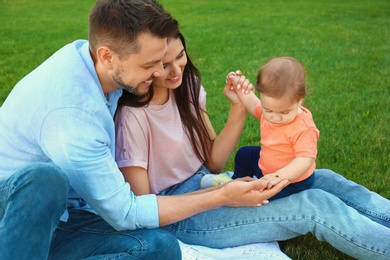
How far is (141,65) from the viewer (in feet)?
8.57

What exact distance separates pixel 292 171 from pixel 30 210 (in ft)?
4.62

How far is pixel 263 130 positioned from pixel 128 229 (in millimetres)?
1058

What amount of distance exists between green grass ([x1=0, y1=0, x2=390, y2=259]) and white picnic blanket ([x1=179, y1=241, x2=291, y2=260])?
25 cm

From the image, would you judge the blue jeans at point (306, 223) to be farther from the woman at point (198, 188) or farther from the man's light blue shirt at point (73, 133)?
the man's light blue shirt at point (73, 133)

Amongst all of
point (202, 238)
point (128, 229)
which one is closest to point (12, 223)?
point (128, 229)

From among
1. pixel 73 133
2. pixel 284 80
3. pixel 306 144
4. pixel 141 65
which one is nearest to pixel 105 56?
pixel 141 65

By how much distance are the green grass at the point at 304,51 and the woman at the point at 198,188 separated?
32 centimetres

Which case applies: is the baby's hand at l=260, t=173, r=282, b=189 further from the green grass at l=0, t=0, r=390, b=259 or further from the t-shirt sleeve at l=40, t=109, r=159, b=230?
the t-shirt sleeve at l=40, t=109, r=159, b=230

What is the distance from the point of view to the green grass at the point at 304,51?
453cm

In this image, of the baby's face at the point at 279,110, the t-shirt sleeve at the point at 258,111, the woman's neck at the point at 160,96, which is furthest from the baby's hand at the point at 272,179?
the woman's neck at the point at 160,96

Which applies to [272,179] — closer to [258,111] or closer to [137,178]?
[258,111]

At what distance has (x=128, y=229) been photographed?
2.63 metres

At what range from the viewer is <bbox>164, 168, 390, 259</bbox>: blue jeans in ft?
9.27

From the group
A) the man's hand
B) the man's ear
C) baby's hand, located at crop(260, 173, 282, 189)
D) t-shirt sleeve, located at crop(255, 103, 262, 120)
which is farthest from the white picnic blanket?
the man's ear
